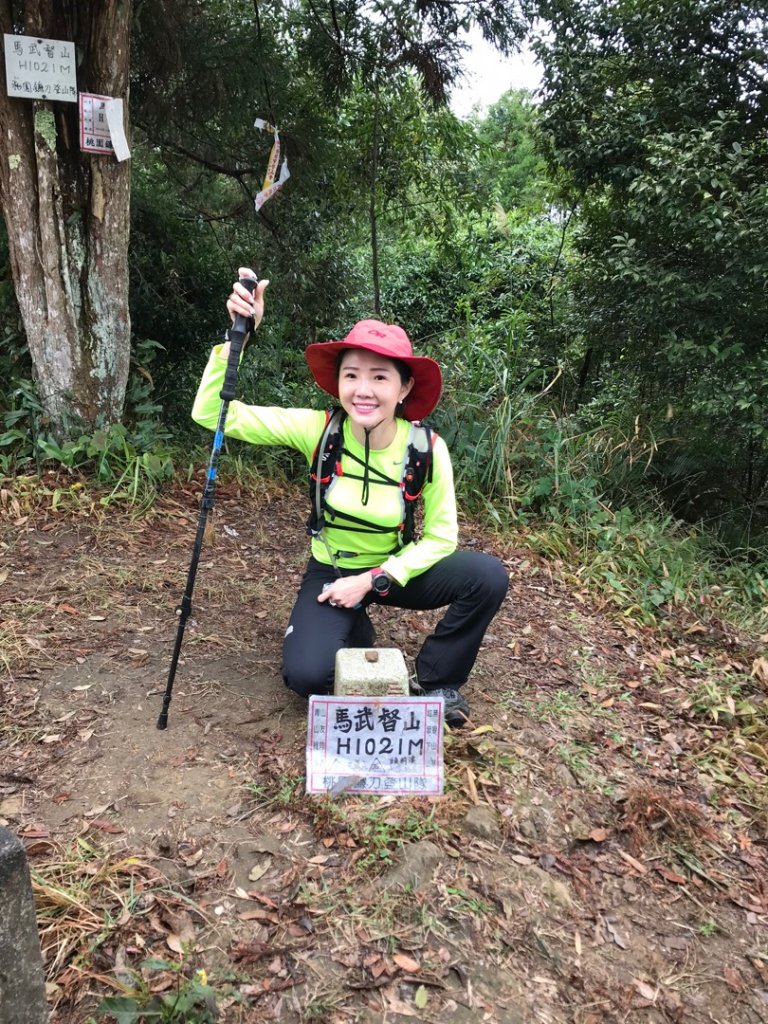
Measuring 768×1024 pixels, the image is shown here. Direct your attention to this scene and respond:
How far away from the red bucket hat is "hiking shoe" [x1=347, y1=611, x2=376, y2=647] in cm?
79

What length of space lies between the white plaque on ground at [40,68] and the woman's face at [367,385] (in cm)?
281

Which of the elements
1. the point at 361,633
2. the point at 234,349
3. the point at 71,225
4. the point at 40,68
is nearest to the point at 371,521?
the point at 361,633

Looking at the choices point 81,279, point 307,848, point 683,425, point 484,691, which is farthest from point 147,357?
point 683,425

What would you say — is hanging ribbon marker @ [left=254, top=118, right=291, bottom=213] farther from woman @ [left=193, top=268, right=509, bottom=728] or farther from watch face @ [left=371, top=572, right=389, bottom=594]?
watch face @ [left=371, top=572, right=389, bottom=594]

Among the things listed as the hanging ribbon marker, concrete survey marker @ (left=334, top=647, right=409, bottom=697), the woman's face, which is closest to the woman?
the woman's face

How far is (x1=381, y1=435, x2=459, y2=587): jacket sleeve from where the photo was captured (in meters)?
2.51

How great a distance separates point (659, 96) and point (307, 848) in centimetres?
580

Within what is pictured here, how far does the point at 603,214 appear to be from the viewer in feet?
21.4

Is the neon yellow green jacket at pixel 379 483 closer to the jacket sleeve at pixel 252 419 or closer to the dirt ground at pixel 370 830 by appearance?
the jacket sleeve at pixel 252 419

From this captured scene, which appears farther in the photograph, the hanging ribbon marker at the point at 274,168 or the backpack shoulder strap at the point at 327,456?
the hanging ribbon marker at the point at 274,168

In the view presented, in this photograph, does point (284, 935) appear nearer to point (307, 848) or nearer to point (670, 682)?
point (307, 848)

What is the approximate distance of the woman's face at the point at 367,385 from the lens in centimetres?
239

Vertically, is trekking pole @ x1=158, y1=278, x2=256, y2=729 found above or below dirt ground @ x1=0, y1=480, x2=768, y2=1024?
above

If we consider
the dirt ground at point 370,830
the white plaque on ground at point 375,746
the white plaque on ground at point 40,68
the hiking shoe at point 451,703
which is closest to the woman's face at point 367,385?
the white plaque on ground at point 375,746
